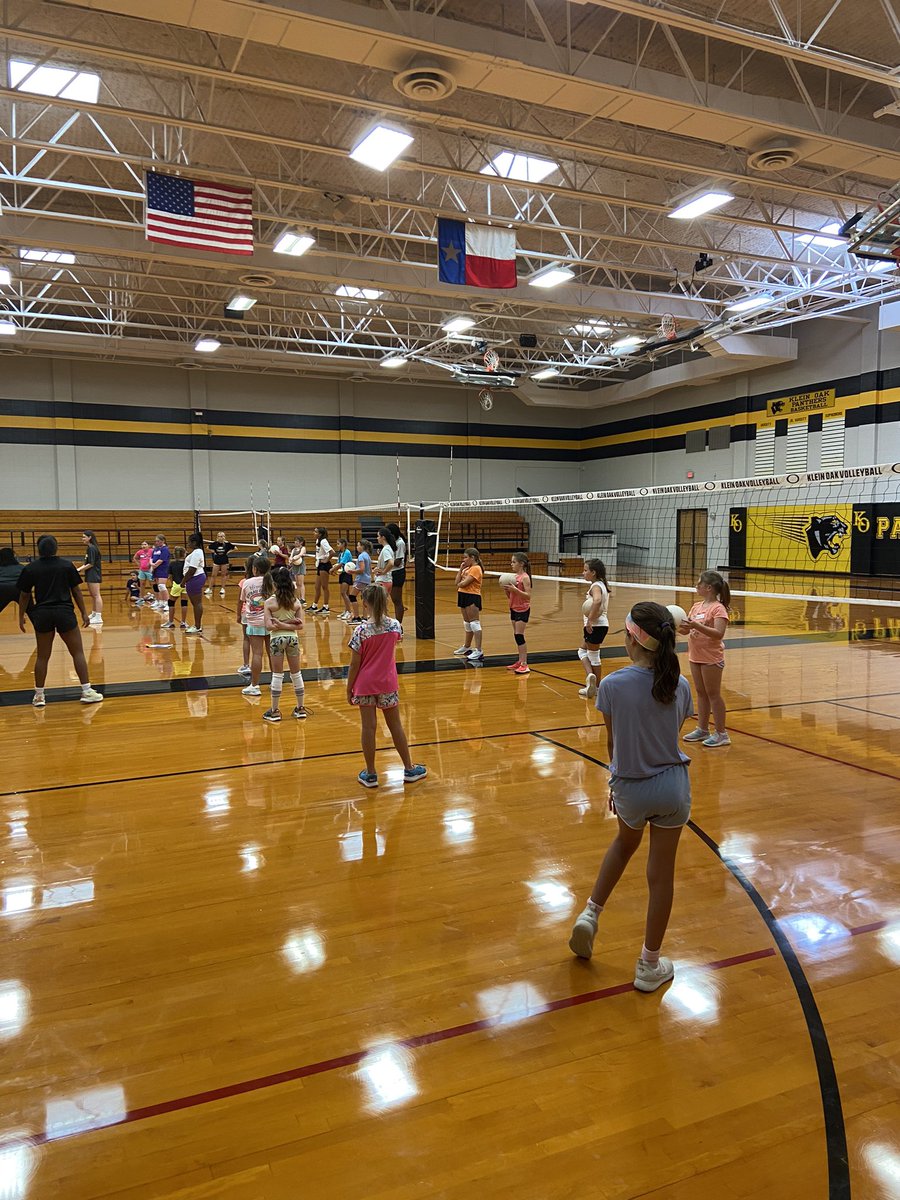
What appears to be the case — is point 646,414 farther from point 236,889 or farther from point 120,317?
point 236,889

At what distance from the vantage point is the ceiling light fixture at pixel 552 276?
16.3m

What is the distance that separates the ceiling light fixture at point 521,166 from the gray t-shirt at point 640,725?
1133 centimetres

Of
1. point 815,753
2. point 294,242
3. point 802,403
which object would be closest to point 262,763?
point 815,753

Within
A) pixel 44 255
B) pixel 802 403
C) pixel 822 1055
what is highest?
pixel 44 255

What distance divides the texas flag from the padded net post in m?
4.24

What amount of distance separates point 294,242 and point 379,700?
11.9 meters

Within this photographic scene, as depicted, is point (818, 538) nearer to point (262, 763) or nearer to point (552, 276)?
point (552, 276)

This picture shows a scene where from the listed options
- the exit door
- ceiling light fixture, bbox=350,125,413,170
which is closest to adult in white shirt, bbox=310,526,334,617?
ceiling light fixture, bbox=350,125,413,170

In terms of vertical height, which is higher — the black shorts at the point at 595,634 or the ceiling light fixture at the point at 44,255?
the ceiling light fixture at the point at 44,255

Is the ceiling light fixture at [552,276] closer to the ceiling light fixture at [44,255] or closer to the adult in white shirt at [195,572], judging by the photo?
the adult in white shirt at [195,572]

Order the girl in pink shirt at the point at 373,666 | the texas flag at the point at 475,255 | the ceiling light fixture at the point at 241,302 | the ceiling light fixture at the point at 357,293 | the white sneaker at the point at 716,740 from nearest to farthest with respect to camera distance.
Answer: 1. the girl in pink shirt at the point at 373,666
2. the white sneaker at the point at 716,740
3. the texas flag at the point at 475,255
4. the ceiling light fixture at the point at 241,302
5. the ceiling light fixture at the point at 357,293

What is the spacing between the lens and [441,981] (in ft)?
10.2

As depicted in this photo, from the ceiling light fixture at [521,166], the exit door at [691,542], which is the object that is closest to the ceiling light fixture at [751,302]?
the ceiling light fixture at [521,166]

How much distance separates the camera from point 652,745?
294 cm
